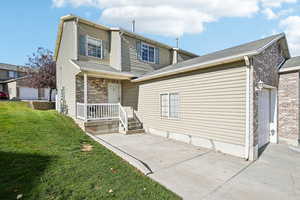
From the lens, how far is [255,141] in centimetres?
510

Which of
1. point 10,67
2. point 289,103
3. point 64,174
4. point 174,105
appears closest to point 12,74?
point 10,67

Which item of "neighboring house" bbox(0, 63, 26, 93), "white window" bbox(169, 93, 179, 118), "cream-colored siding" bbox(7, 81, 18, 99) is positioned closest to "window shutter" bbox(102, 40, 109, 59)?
"white window" bbox(169, 93, 179, 118)

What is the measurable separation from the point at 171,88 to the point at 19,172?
6.32 metres

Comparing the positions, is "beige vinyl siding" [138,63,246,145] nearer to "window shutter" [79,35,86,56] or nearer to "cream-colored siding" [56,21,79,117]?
"cream-colored siding" [56,21,79,117]

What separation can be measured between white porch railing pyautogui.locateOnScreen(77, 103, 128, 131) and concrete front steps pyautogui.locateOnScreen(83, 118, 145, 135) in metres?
0.27

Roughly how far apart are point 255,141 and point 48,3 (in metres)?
11.6

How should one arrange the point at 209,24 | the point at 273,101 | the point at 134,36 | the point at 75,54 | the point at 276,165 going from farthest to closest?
the point at 134,36, the point at 209,24, the point at 75,54, the point at 273,101, the point at 276,165

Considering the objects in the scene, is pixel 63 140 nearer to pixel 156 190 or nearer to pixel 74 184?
pixel 74 184

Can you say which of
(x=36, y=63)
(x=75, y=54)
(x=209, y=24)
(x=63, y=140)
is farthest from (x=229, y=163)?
(x=36, y=63)

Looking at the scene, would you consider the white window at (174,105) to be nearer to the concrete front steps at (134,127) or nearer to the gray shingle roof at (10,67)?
the concrete front steps at (134,127)

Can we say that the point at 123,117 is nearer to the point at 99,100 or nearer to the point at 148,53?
the point at 99,100

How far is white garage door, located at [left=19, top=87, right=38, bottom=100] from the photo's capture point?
23734mm

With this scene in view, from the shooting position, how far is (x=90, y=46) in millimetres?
10398

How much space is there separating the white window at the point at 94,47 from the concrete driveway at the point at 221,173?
7451 millimetres
